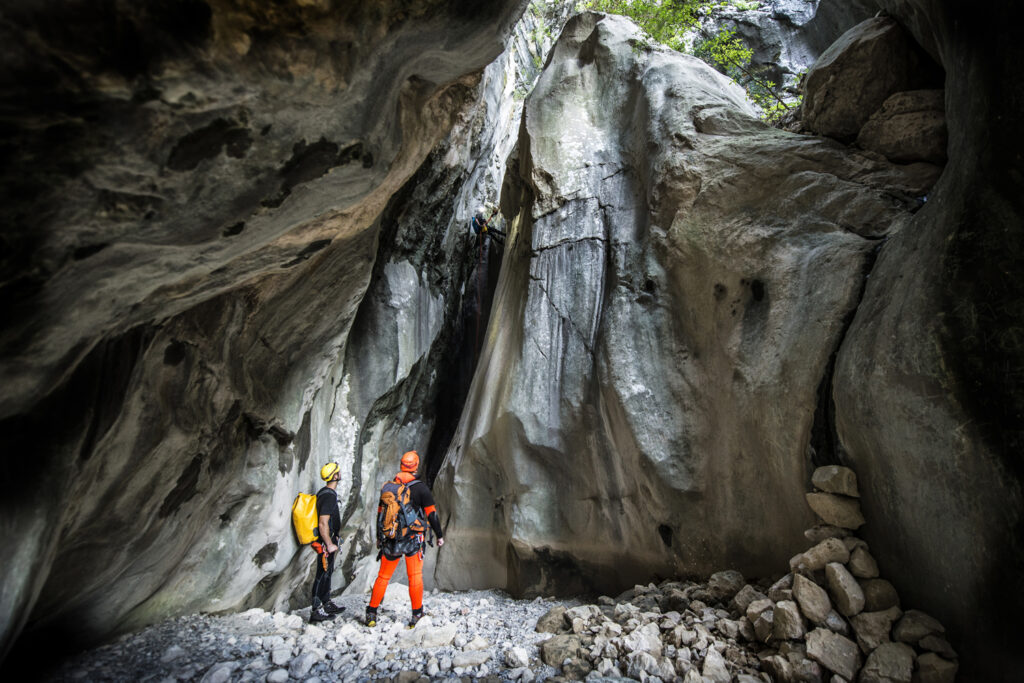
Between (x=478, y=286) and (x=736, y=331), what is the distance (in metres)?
7.93

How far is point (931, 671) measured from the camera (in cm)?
289

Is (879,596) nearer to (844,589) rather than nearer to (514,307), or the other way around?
(844,589)

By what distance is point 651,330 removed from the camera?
19.6ft

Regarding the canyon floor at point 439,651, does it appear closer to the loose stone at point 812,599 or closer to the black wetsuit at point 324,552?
the loose stone at point 812,599

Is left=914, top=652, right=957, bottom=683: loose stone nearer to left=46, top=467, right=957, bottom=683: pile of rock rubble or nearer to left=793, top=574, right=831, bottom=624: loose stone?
left=46, top=467, right=957, bottom=683: pile of rock rubble

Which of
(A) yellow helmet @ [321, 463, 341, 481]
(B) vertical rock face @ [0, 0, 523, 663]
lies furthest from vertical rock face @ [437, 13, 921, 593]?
(B) vertical rock face @ [0, 0, 523, 663]

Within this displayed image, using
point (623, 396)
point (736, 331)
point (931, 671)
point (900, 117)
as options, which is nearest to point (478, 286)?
point (623, 396)

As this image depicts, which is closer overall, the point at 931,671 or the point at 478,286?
the point at 931,671

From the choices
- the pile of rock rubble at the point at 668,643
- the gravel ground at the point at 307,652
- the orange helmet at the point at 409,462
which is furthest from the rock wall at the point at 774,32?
the gravel ground at the point at 307,652

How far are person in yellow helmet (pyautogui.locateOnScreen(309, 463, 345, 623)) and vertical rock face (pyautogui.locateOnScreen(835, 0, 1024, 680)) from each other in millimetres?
5277

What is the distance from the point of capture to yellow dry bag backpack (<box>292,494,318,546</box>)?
6273 millimetres

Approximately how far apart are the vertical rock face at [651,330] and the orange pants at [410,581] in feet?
6.34

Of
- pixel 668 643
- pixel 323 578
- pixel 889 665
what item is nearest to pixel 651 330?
pixel 668 643

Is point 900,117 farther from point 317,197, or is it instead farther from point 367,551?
point 367,551
